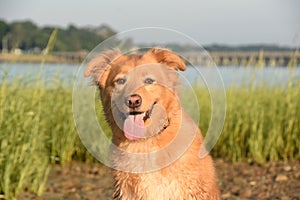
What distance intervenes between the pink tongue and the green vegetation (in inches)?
82.0

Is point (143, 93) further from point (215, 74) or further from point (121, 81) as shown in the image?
point (215, 74)

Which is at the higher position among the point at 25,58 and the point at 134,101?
the point at 25,58

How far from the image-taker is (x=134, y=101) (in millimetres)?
4047

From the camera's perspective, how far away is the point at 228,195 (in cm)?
641

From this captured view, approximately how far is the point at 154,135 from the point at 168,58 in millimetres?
660

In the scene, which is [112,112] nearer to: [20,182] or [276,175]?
[20,182]

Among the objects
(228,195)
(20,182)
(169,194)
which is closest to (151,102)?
(169,194)

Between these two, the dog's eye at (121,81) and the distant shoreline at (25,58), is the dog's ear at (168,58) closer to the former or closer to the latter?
the dog's eye at (121,81)

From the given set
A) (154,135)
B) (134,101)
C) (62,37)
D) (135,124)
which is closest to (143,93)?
(134,101)

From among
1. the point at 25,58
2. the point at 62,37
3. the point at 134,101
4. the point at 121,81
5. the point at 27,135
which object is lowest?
the point at 27,135

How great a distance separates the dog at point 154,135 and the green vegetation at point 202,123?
202 cm

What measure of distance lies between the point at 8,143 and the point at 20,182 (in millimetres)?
470

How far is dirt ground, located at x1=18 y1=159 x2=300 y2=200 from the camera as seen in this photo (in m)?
6.42

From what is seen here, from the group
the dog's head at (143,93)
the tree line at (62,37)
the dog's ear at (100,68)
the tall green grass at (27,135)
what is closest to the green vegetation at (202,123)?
the tall green grass at (27,135)
